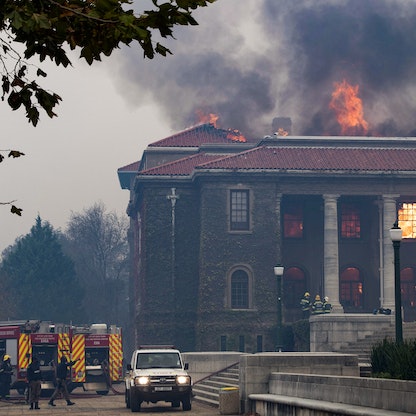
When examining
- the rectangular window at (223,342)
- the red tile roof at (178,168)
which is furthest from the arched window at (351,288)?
the red tile roof at (178,168)

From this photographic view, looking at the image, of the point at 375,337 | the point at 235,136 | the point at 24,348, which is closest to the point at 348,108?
the point at 235,136

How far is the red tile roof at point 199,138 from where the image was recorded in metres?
88.6

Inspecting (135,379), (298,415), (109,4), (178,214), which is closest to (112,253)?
(178,214)

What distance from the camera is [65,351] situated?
44750 mm

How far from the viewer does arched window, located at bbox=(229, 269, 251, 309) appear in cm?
7188

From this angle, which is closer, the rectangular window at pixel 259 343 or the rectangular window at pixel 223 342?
the rectangular window at pixel 259 343

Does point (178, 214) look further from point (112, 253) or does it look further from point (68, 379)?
point (112, 253)

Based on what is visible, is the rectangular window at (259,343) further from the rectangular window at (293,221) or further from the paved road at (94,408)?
the paved road at (94,408)

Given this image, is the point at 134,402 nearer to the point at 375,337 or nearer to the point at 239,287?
the point at 375,337

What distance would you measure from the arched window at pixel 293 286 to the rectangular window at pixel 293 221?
2344mm

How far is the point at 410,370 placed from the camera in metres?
23.1

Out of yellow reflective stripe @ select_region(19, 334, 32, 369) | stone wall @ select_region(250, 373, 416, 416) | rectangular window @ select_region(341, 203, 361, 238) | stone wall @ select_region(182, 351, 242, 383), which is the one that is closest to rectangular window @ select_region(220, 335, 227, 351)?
rectangular window @ select_region(341, 203, 361, 238)

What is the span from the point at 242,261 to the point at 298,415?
4734 cm

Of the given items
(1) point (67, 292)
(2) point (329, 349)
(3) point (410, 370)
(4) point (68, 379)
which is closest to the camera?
(3) point (410, 370)
